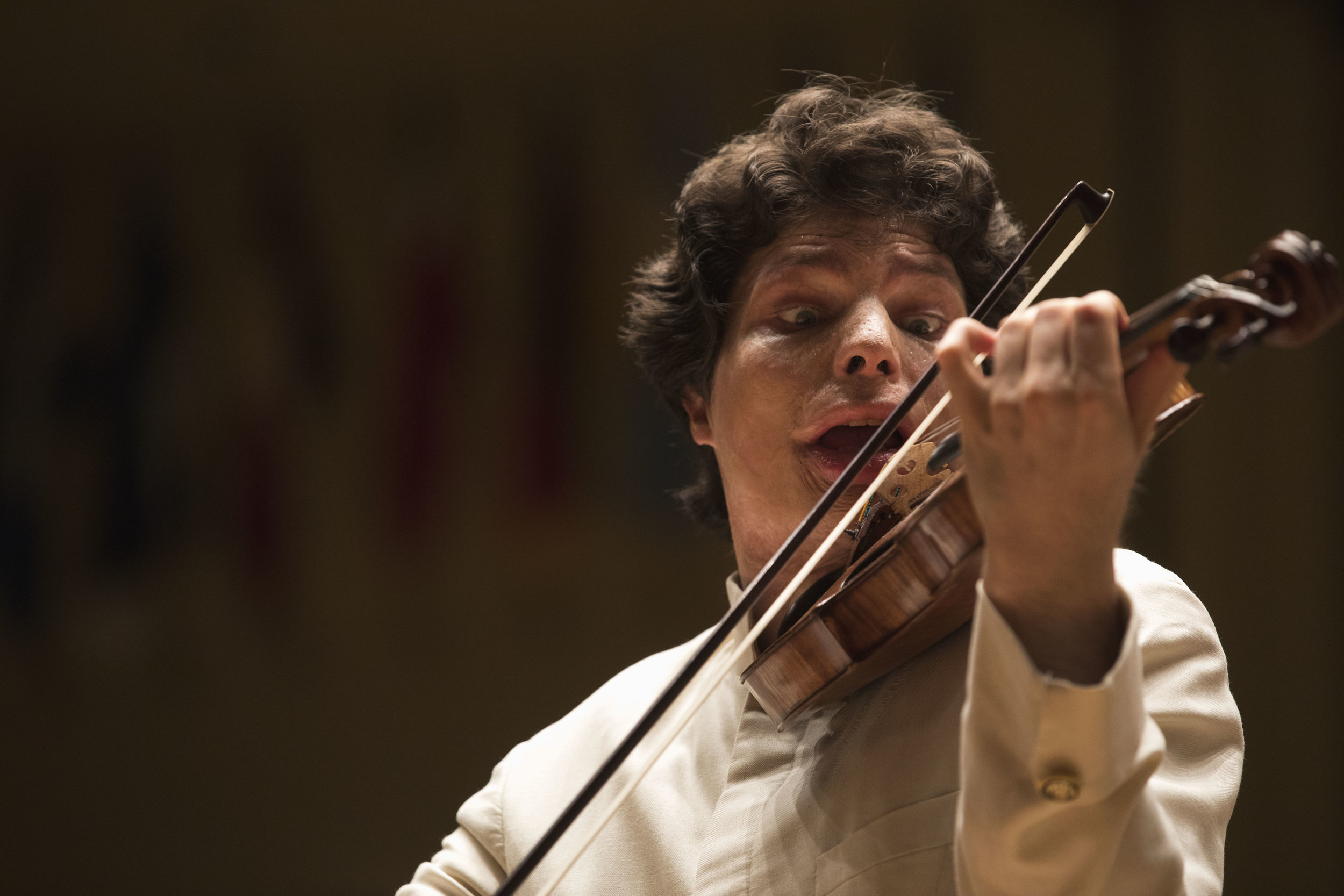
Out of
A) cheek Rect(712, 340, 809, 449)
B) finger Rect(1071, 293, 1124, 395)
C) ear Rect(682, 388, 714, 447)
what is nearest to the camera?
finger Rect(1071, 293, 1124, 395)

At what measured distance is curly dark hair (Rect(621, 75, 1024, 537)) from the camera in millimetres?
1390

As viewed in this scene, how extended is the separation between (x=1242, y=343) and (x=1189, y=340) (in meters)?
0.03

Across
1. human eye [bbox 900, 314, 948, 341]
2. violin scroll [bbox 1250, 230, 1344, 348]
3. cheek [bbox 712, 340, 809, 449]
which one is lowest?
human eye [bbox 900, 314, 948, 341]

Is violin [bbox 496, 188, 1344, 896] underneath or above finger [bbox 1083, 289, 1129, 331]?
underneath

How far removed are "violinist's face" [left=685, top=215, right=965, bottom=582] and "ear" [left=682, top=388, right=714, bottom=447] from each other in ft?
0.51

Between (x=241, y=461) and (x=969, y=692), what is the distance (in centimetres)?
260

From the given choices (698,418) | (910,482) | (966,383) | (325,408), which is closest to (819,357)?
(910,482)

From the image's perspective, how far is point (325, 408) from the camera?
9.82 feet

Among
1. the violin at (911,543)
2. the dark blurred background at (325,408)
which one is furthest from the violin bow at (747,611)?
the dark blurred background at (325,408)

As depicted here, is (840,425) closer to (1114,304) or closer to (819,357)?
(819,357)

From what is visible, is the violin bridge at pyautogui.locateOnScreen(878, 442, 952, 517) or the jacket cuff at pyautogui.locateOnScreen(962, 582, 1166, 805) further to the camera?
the violin bridge at pyautogui.locateOnScreen(878, 442, 952, 517)

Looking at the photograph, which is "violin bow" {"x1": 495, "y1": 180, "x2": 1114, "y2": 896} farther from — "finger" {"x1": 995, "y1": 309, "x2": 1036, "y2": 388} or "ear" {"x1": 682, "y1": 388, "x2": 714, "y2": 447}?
"ear" {"x1": 682, "y1": 388, "x2": 714, "y2": 447}

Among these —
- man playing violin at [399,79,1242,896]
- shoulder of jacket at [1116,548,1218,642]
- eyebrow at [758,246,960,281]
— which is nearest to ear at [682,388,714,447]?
man playing violin at [399,79,1242,896]

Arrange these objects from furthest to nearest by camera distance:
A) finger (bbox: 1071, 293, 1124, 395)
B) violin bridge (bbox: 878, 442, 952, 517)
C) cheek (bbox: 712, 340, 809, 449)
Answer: cheek (bbox: 712, 340, 809, 449) → violin bridge (bbox: 878, 442, 952, 517) → finger (bbox: 1071, 293, 1124, 395)
